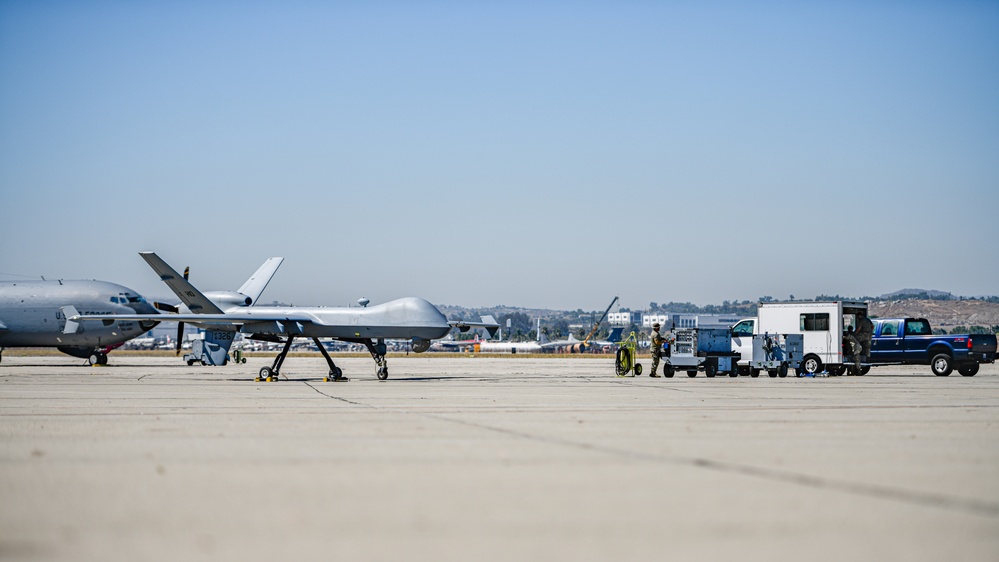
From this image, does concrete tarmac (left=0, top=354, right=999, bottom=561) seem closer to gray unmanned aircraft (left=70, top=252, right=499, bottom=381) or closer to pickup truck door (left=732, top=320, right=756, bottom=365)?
gray unmanned aircraft (left=70, top=252, right=499, bottom=381)

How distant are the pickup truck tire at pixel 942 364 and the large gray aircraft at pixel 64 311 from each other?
3485cm

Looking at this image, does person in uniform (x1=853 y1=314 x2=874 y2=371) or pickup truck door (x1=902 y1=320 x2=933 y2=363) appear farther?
pickup truck door (x1=902 y1=320 x2=933 y2=363)

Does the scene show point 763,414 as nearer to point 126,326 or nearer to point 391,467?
point 391,467

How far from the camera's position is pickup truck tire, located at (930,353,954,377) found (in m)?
35.8

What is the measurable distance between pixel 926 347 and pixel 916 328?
0.89 metres

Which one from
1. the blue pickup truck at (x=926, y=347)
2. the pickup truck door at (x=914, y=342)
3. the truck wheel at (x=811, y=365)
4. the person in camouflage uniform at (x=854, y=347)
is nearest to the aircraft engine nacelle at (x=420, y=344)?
the truck wheel at (x=811, y=365)

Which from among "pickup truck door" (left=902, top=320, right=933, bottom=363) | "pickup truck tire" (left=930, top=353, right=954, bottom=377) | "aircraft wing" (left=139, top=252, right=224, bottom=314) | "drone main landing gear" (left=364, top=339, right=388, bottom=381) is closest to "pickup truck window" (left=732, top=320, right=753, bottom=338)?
"pickup truck door" (left=902, top=320, right=933, bottom=363)

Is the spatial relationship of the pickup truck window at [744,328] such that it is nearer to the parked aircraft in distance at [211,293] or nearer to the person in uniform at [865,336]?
the person in uniform at [865,336]

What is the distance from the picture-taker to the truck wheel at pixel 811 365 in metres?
35.3

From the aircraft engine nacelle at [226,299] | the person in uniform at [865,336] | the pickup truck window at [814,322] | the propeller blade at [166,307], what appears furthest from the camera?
the aircraft engine nacelle at [226,299]

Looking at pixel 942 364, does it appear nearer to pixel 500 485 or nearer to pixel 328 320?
pixel 328 320

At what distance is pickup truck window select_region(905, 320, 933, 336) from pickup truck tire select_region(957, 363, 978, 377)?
5.49 feet

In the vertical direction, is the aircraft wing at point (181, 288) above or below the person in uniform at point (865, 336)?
above

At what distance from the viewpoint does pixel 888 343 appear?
3684 centimetres
